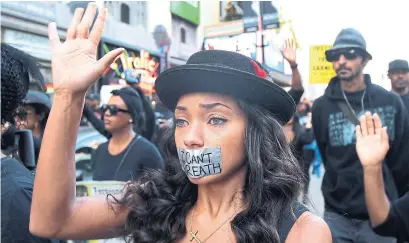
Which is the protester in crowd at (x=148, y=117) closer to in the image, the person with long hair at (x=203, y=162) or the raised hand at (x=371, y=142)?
the raised hand at (x=371, y=142)

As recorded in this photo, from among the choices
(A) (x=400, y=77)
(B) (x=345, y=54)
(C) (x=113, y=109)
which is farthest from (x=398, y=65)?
(C) (x=113, y=109)

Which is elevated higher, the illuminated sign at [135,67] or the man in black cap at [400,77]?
the illuminated sign at [135,67]

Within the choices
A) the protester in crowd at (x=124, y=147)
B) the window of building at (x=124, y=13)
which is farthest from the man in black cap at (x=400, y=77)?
the window of building at (x=124, y=13)

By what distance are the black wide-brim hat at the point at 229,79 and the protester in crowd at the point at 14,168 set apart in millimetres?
694

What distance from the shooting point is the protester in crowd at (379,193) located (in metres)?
2.48

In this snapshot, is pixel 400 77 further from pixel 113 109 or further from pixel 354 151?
pixel 113 109

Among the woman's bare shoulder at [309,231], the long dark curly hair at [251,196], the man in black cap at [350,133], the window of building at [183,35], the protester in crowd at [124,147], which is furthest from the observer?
the window of building at [183,35]

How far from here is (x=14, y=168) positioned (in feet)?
5.76

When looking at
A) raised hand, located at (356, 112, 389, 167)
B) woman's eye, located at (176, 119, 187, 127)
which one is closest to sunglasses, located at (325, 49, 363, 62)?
raised hand, located at (356, 112, 389, 167)

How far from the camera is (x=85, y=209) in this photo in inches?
67.6

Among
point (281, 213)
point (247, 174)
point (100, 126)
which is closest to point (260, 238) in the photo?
point (281, 213)

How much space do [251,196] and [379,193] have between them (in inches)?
47.4

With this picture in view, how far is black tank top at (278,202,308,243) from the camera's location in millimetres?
1536

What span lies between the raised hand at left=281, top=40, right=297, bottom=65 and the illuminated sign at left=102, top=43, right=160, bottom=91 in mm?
8895
